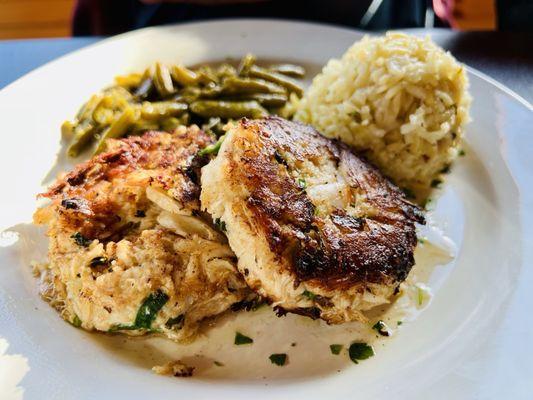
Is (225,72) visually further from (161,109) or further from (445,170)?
(445,170)

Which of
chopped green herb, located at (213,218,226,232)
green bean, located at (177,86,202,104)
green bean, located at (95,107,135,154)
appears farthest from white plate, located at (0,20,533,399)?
chopped green herb, located at (213,218,226,232)

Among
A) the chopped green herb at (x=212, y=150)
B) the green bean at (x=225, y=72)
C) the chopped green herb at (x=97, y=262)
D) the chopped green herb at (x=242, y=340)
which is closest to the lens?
the chopped green herb at (x=97, y=262)

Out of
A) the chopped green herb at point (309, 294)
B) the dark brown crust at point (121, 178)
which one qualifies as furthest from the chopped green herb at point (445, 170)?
the chopped green herb at point (309, 294)

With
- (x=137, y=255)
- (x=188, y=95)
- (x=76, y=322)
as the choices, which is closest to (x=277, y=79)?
(x=188, y=95)

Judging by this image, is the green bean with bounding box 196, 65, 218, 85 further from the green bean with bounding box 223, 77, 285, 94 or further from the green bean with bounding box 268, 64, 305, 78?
the green bean with bounding box 268, 64, 305, 78

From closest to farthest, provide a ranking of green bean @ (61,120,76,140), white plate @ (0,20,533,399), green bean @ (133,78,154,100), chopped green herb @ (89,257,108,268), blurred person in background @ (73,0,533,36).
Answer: white plate @ (0,20,533,399)
chopped green herb @ (89,257,108,268)
green bean @ (61,120,76,140)
green bean @ (133,78,154,100)
blurred person in background @ (73,0,533,36)

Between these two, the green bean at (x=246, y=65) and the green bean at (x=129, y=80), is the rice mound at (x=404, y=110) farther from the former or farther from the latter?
the green bean at (x=129, y=80)
